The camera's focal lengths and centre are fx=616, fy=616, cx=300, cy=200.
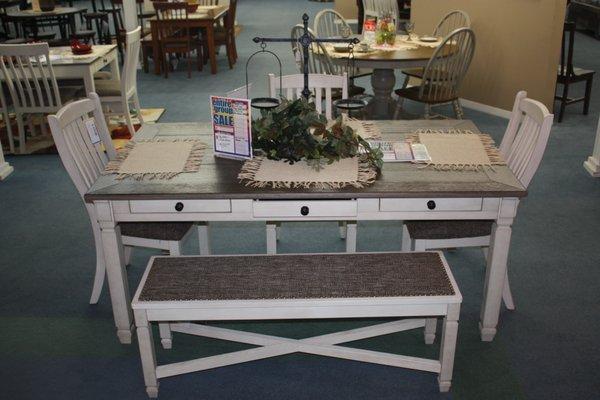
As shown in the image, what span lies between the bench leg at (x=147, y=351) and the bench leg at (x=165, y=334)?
0.25 m

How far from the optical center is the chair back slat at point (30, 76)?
13.7 feet

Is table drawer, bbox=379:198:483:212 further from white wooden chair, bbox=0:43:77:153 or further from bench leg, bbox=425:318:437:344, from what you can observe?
white wooden chair, bbox=0:43:77:153

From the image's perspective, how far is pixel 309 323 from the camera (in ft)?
A: 8.30

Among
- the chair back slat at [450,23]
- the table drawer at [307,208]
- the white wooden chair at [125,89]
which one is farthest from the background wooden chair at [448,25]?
the table drawer at [307,208]

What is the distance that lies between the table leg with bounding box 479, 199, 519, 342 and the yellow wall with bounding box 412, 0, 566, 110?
10.0 feet

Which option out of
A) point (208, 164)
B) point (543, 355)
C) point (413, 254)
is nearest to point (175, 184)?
point (208, 164)

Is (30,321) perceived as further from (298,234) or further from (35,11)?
(35,11)

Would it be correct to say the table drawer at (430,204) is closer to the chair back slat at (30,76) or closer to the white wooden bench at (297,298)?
the white wooden bench at (297,298)

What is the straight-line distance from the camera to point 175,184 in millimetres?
2139

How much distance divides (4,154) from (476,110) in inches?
151

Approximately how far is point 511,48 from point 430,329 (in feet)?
11.1

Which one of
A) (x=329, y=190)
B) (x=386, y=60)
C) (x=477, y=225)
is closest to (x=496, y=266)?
(x=477, y=225)

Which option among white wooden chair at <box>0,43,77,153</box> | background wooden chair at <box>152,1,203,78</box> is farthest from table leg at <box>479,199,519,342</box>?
background wooden chair at <box>152,1,203,78</box>

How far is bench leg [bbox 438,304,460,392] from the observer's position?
2.01 metres
